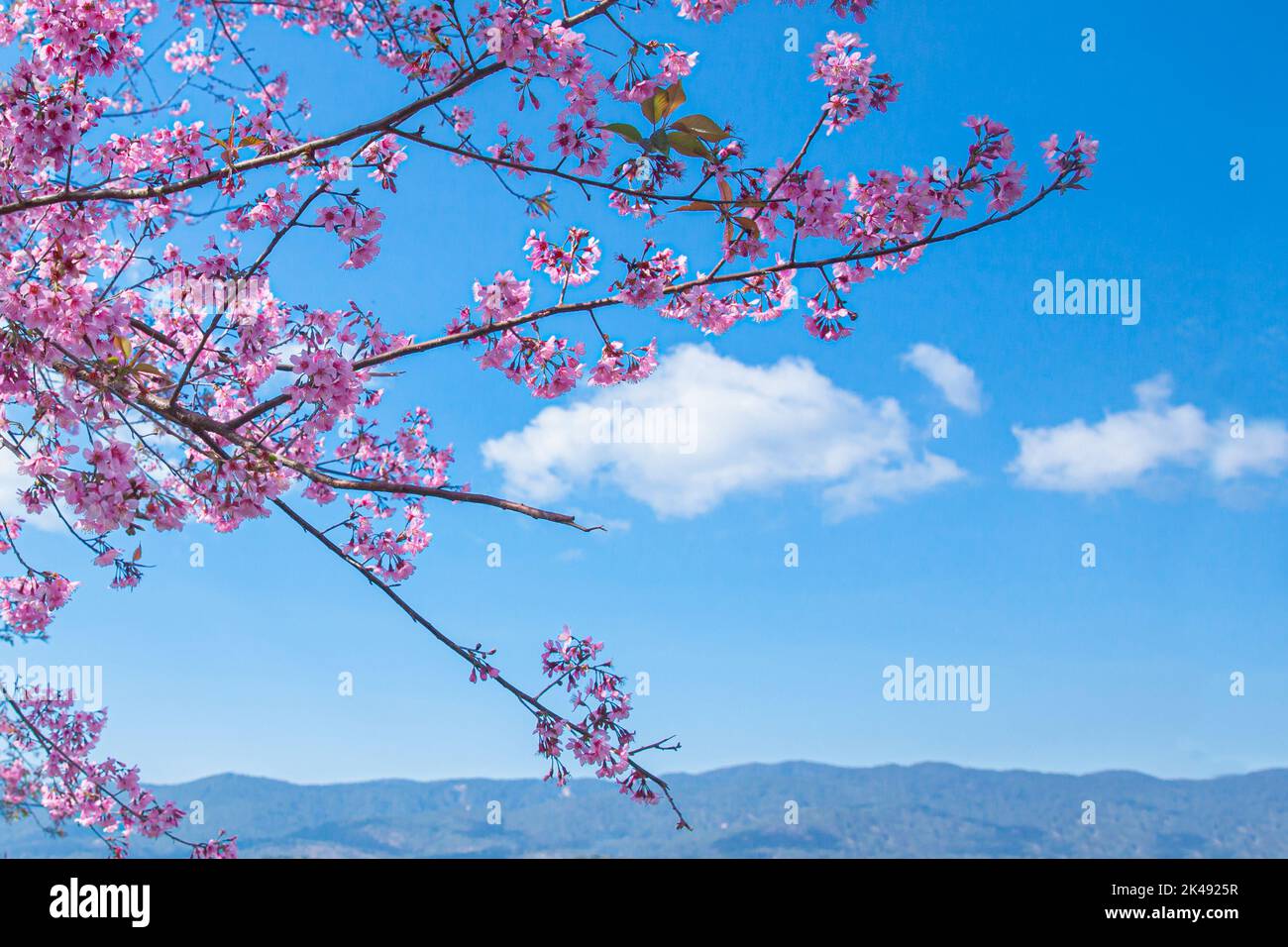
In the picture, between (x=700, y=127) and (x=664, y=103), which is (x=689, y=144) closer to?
(x=700, y=127)

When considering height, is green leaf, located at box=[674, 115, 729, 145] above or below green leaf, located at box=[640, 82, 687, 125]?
below

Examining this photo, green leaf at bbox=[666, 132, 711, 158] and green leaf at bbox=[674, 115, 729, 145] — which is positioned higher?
green leaf at bbox=[674, 115, 729, 145]

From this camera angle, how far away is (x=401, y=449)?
6273 millimetres

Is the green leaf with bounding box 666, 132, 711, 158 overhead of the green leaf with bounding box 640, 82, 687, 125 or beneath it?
beneath

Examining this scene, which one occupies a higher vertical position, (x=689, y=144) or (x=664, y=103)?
(x=664, y=103)

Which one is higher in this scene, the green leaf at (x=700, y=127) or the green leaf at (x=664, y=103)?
→ the green leaf at (x=664, y=103)

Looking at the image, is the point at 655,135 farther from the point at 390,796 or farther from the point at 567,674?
the point at 390,796

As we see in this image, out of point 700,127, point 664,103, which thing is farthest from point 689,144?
point 664,103

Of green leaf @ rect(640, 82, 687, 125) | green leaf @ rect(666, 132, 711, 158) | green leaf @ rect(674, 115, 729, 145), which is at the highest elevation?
green leaf @ rect(640, 82, 687, 125)

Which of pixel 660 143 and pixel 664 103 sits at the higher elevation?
pixel 664 103
